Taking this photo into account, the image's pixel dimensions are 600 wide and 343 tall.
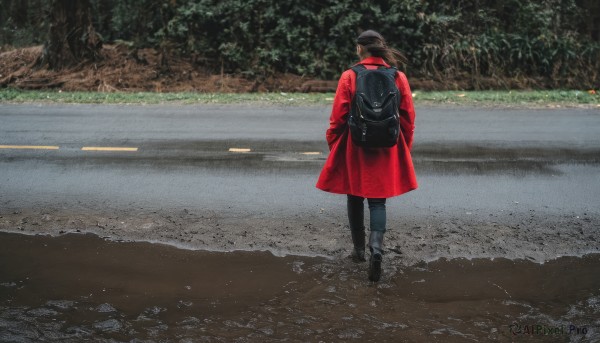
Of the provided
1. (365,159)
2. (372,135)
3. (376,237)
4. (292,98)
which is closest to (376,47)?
(372,135)

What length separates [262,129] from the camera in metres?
11.4

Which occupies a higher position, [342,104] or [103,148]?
[342,104]

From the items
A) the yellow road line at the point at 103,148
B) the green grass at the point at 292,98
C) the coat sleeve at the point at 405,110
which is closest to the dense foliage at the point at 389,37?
the green grass at the point at 292,98

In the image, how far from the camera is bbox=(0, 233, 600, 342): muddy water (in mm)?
4480

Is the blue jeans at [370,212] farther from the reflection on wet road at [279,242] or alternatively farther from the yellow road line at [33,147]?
the yellow road line at [33,147]

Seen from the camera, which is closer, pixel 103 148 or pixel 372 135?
pixel 372 135

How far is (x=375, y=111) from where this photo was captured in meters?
4.99

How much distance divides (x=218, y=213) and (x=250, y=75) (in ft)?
38.5

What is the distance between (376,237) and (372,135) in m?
0.87

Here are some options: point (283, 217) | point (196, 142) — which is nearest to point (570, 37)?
point (196, 142)

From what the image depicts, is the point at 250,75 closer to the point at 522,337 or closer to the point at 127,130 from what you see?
the point at 127,130

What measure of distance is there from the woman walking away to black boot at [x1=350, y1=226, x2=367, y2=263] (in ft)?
0.46

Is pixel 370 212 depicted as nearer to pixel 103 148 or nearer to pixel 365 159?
pixel 365 159

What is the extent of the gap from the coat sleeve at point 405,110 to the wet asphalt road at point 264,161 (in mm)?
1890
